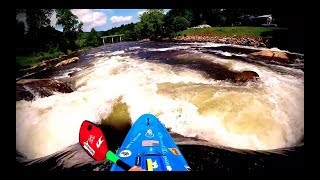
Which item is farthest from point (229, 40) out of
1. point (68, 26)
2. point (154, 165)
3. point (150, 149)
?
point (68, 26)

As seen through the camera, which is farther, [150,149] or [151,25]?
[151,25]

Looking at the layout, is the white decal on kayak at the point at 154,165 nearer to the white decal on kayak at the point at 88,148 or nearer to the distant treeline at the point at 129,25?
the white decal on kayak at the point at 88,148

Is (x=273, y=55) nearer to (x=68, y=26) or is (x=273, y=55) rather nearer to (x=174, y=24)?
(x=174, y=24)

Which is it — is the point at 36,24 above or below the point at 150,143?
above

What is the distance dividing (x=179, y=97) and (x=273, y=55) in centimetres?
119

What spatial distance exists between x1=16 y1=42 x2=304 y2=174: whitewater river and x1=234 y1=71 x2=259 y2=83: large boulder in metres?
0.05

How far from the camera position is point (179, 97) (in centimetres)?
359

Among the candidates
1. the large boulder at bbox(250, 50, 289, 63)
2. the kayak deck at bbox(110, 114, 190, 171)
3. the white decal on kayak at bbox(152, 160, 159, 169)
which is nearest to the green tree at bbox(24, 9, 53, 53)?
the kayak deck at bbox(110, 114, 190, 171)

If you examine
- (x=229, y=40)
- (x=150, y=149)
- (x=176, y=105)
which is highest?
(x=229, y=40)

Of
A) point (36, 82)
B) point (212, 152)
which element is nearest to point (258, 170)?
point (212, 152)

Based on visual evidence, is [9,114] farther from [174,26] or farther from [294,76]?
[294,76]

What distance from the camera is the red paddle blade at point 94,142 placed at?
280 centimetres

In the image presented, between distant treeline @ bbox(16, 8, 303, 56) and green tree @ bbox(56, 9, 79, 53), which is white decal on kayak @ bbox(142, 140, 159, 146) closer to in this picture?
distant treeline @ bbox(16, 8, 303, 56)

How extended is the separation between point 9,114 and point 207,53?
2339mm
